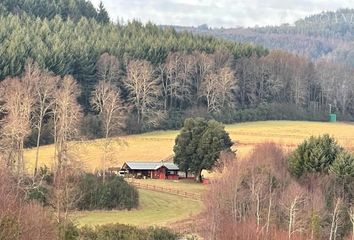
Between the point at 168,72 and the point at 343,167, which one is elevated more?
the point at 168,72

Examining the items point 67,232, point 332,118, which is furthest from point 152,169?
point 332,118

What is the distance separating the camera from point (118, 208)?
52.6 m

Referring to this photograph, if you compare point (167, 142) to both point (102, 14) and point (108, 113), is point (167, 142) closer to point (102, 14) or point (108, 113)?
point (108, 113)

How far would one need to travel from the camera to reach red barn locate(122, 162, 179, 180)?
6904 centimetres

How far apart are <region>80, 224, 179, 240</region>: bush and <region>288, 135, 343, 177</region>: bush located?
13692 millimetres

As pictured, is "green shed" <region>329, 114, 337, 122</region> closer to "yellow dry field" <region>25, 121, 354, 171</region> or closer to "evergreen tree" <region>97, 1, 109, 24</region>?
"yellow dry field" <region>25, 121, 354, 171</region>

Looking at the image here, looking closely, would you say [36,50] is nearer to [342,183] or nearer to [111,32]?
[111,32]

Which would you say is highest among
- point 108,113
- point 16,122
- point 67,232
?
point 108,113

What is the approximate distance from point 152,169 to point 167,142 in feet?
33.6

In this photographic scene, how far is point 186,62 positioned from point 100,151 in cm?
3173

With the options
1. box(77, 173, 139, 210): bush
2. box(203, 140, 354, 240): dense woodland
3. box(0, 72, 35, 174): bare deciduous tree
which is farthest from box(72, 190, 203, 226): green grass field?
box(0, 72, 35, 174): bare deciduous tree

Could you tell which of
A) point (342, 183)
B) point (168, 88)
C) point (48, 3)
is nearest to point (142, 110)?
point (168, 88)

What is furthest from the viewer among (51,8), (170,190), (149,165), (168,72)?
(51,8)

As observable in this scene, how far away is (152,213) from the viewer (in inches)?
2005
